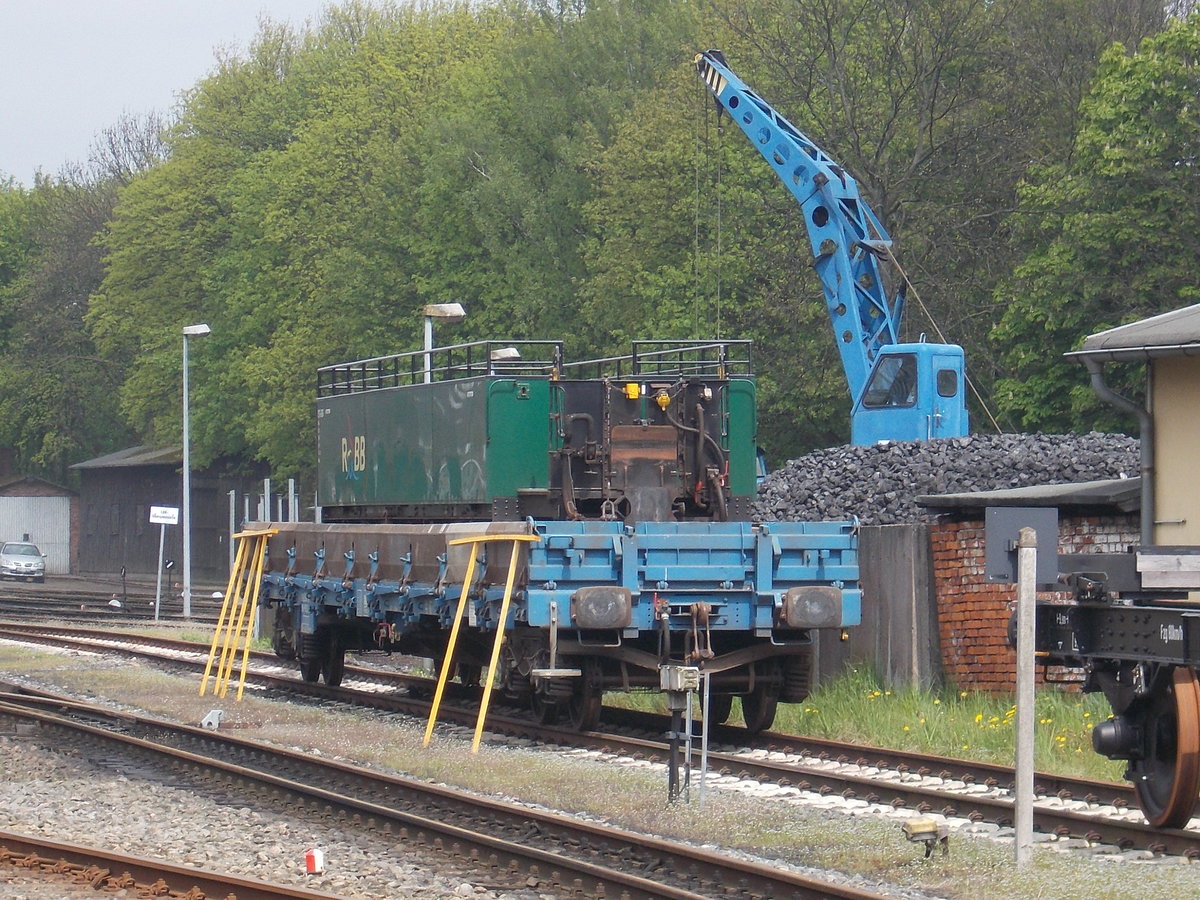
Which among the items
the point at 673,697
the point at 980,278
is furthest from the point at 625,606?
the point at 980,278

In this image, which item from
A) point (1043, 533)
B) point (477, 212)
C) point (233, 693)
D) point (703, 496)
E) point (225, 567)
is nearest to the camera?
point (1043, 533)

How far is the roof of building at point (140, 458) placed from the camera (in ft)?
220

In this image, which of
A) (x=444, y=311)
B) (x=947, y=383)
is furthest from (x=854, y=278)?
(x=444, y=311)

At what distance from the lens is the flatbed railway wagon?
1540 cm

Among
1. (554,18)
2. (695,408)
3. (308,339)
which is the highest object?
(554,18)

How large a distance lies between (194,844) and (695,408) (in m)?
7.45

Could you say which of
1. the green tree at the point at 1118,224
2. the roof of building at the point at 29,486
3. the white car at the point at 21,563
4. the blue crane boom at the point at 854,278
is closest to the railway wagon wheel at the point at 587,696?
the blue crane boom at the point at 854,278

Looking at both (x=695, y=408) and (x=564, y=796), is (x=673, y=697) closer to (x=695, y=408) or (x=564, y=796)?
(x=564, y=796)

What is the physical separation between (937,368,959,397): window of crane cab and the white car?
41.2 m

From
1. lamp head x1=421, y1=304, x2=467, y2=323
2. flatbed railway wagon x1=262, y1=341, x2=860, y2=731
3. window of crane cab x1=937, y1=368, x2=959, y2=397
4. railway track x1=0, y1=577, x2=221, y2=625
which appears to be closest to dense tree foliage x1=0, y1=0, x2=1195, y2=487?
window of crane cab x1=937, y1=368, x2=959, y2=397

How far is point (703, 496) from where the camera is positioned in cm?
1744

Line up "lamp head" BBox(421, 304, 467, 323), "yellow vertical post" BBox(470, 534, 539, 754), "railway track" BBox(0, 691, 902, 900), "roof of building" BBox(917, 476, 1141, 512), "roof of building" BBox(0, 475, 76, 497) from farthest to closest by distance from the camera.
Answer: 1. "roof of building" BBox(0, 475, 76, 497)
2. "lamp head" BBox(421, 304, 467, 323)
3. "roof of building" BBox(917, 476, 1141, 512)
4. "yellow vertical post" BBox(470, 534, 539, 754)
5. "railway track" BBox(0, 691, 902, 900)

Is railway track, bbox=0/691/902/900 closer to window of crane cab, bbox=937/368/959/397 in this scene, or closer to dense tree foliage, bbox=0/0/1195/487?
window of crane cab, bbox=937/368/959/397

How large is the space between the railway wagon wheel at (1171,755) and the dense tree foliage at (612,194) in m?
23.6
